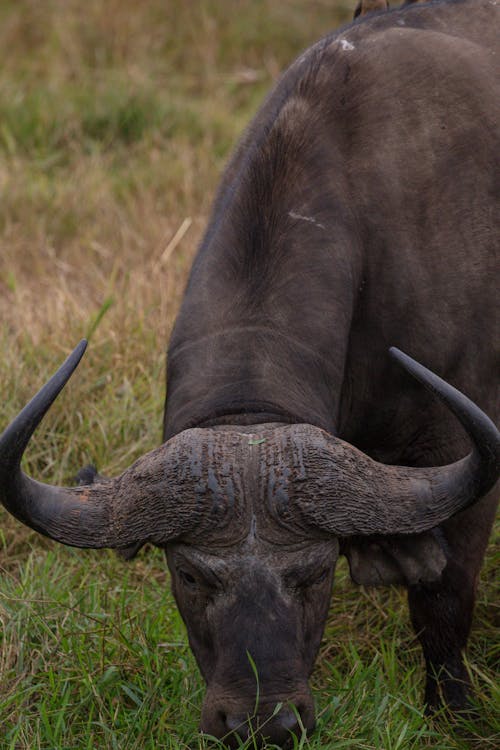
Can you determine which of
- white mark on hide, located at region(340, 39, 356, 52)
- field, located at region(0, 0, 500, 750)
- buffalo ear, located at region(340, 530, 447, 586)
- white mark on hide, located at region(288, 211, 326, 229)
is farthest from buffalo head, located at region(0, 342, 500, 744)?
white mark on hide, located at region(340, 39, 356, 52)

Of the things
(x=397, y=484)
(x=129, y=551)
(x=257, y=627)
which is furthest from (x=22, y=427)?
(x=397, y=484)

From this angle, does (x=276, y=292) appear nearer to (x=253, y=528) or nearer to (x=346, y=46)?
(x=253, y=528)

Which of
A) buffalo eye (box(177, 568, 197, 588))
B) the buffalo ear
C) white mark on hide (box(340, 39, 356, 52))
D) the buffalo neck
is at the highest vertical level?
white mark on hide (box(340, 39, 356, 52))

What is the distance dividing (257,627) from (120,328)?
3.20m

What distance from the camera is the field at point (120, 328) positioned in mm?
4566

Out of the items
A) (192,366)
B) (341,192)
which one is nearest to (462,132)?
(341,192)

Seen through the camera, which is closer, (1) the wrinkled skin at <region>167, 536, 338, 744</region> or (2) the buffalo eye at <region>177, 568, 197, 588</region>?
(1) the wrinkled skin at <region>167, 536, 338, 744</region>

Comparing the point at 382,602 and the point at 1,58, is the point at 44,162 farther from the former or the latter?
the point at 382,602

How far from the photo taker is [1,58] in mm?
10867

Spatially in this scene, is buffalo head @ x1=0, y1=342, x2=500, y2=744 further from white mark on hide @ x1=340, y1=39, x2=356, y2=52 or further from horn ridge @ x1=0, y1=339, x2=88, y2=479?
white mark on hide @ x1=340, y1=39, x2=356, y2=52

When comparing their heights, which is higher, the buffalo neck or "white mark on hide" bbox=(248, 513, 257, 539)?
the buffalo neck

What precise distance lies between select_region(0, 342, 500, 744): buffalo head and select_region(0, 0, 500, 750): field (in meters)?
→ 0.24

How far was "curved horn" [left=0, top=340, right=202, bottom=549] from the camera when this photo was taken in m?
3.81

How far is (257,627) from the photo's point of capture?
3.88 m
